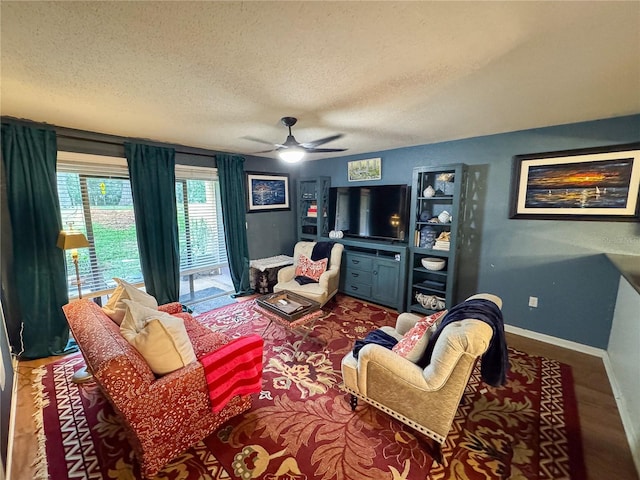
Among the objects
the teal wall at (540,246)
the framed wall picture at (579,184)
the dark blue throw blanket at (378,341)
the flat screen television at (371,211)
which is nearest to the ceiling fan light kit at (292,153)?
the dark blue throw blanket at (378,341)

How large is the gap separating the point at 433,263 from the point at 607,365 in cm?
174

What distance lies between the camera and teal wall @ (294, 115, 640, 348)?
251 cm

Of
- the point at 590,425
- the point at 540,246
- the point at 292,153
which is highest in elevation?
the point at 292,153

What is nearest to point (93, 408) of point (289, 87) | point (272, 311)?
point (272, 311)

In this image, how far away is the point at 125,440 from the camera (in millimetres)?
1718

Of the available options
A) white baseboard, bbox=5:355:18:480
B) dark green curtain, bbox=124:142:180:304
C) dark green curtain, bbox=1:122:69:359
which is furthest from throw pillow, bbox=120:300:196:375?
dark green curtain, bbox=124:142:180:304

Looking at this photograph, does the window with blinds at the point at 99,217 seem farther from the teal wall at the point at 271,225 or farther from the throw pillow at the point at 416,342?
the throw pillow at the point at 416,342

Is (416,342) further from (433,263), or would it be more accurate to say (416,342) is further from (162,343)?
(433,263)

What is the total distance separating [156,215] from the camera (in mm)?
3283

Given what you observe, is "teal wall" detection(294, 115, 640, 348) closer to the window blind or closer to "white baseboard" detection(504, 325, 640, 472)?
"white baseboard" detection(504, 325, 640, 472)

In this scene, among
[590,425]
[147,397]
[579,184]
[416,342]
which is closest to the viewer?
[147,397]

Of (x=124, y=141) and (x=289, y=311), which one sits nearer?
(x=289, y=311)

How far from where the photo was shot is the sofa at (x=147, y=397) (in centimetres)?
132

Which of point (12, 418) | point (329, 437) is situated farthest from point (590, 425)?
point (12, 418)
